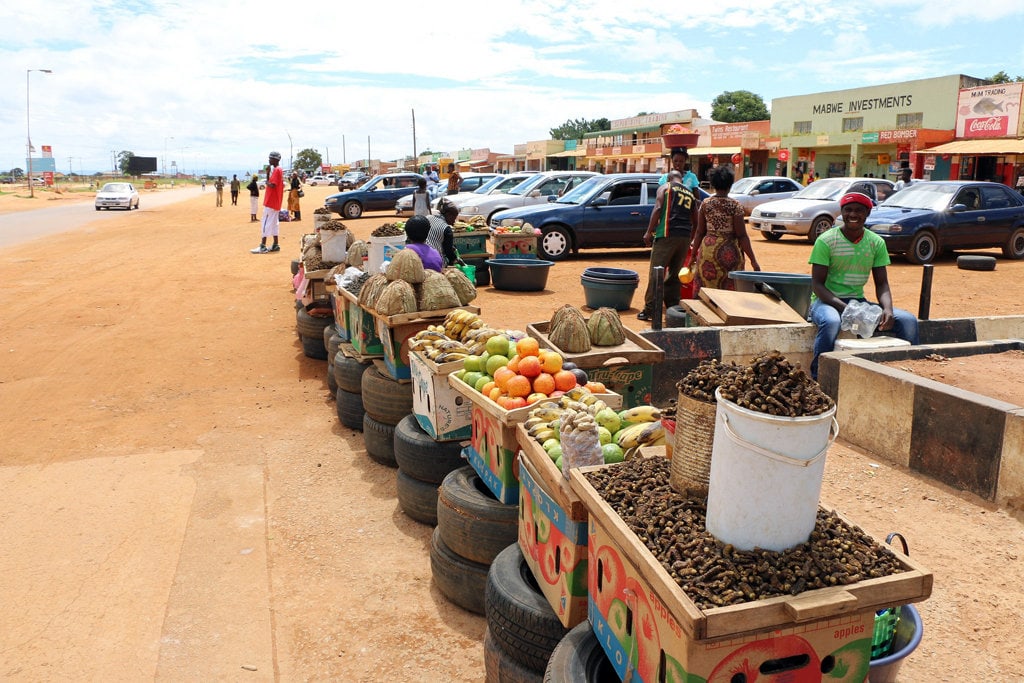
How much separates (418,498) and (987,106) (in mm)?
34048

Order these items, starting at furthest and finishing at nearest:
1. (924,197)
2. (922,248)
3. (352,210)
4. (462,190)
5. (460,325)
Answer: (352,210), (462,190), (924,197), (922,248), (460,325)

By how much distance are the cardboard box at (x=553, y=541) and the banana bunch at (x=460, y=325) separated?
6.91ft

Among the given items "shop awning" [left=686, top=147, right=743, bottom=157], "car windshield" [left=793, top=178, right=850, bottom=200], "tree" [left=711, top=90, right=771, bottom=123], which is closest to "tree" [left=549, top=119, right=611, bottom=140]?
"tree" [left=711, top=90, right=771, bottom=123]

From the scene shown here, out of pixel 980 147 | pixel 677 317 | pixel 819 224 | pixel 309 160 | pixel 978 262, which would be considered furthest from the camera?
pixel 309 160

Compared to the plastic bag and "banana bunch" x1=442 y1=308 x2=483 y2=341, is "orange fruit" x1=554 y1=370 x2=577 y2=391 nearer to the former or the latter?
"banana bunch" x1=442 y1=308 x2=483 y2=341

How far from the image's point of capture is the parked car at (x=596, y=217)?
1577 centimetres

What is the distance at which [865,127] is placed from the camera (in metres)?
37.0

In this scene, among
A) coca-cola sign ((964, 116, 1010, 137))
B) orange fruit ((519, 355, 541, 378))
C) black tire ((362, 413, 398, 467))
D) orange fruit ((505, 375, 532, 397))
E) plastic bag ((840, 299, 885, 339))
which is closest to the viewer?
orange fruit ((505, 375, 532, 397))

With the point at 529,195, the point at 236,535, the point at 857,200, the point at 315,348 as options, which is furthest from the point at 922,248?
the point at 236,535

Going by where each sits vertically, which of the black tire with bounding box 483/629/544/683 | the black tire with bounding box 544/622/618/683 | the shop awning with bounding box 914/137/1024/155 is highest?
the shop awning with bounding box 914/137/1024/155

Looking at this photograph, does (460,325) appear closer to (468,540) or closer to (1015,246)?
(468,540)

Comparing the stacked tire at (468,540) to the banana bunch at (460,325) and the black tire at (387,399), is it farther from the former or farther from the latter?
the black tire at (387,399)

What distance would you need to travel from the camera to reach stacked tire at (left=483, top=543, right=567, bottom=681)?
3156 millimetres

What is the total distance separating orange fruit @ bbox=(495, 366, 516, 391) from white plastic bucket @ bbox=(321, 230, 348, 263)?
541 centimetres
